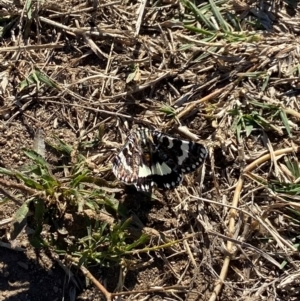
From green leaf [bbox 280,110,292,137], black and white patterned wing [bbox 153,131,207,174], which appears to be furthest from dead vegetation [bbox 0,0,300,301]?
black and white patterned wing [bbox 153,131,207,174]

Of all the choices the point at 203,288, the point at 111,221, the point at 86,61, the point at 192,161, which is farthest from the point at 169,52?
Result: the point at 203,288

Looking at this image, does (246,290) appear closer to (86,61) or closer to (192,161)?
(192,161)

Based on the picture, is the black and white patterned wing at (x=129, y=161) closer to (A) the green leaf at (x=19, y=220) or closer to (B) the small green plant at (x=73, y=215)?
(B) the small green plant at (x=73, y=215)

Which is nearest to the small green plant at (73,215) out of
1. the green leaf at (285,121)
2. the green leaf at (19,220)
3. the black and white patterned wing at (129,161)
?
the green leaf at (19,220)

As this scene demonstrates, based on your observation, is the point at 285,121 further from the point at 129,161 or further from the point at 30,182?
the point at 30,182

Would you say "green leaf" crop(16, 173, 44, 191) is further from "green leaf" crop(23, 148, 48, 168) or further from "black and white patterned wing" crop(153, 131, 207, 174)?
"black and white patterned wing" crop(153, 131, 207, 174)

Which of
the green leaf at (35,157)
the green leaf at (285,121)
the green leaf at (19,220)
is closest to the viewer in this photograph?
the green leaf at (19,220)
